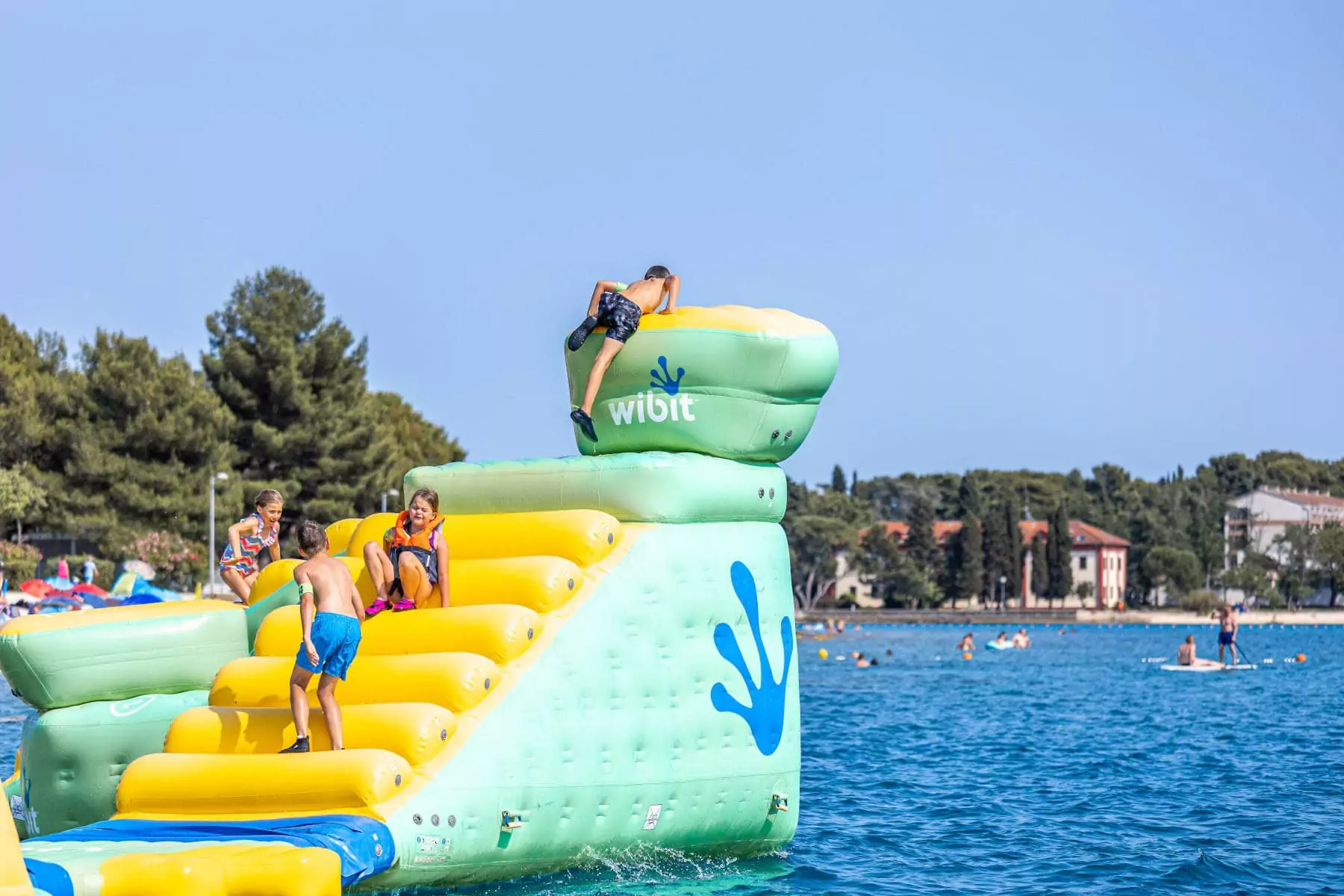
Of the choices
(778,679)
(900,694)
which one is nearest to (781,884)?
(778,679)

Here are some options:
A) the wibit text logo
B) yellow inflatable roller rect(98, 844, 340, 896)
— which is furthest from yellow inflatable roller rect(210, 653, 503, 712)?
the wibit text logo

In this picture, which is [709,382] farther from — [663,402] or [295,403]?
[295,403]

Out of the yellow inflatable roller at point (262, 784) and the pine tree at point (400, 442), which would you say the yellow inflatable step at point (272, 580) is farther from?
the pine tree at point (400, 442)

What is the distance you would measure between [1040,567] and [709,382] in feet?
394

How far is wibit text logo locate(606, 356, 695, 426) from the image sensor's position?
12031 mm

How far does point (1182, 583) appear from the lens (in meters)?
124

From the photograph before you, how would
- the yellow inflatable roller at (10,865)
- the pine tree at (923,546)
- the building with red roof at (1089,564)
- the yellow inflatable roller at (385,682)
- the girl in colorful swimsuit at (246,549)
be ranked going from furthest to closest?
the building with red roof at (1089,564) < the pine tree at (923,546) < the girl in colorful swimsuit at (246,549) < the yellow inflatable roller at (385,682) < the yellow inflatable roller at (10,865)

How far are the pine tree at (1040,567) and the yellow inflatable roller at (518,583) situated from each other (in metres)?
121

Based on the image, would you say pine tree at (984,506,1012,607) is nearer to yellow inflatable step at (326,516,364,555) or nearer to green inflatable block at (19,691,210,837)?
yellow inflatable step at (326,516,364,555)

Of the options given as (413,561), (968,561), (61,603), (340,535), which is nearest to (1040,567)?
(968,561)

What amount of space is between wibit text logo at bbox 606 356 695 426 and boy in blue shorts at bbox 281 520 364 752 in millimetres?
3018

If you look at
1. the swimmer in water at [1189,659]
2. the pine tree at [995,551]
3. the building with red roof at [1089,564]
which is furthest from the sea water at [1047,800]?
the building with red roof at [1089,564]

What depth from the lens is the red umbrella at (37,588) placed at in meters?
42.1

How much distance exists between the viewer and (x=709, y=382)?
12.1 metres
